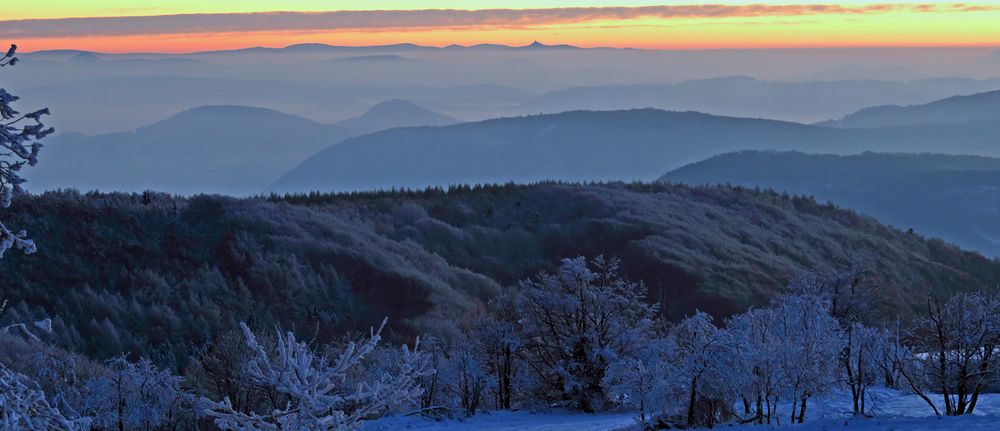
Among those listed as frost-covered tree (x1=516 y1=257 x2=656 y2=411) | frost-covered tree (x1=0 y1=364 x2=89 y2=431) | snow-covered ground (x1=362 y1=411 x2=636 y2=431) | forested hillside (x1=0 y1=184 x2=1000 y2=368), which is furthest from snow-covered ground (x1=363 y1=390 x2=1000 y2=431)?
frost-covered tree (x1=0 y1=364 x2=89 y2=431)

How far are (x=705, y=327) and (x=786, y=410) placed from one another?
123 inches

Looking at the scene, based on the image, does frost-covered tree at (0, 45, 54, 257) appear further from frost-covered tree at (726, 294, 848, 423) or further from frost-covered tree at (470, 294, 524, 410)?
frost-covered tree at (470, 294, 524, 410)

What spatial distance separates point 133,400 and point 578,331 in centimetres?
1026

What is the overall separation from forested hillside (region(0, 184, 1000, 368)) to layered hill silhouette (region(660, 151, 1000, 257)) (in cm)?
6223

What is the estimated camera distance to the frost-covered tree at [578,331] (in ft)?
79.5

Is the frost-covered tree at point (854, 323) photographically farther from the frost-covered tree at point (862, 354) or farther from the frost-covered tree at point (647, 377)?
the frost-covered tree at point (647, 377)

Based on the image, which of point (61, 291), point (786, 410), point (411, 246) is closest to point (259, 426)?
point (786, 410)

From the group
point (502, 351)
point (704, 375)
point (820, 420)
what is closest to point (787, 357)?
point (820, 420)

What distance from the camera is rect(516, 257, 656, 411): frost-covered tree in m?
24.2

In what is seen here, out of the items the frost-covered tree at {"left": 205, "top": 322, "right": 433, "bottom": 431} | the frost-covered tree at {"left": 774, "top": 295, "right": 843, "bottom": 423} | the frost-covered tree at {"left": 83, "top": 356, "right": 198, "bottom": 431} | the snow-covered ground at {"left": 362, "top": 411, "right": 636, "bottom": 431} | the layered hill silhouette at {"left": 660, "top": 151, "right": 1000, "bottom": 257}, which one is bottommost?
the snow-covered ground at {"left": 362, "top": 411, "right": 636, "bottom": 431}

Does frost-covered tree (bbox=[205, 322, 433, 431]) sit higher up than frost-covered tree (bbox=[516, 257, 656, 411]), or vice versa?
frost-covered tree (bbox=[205, 322, 433, 431])

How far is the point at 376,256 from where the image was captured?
3962cm

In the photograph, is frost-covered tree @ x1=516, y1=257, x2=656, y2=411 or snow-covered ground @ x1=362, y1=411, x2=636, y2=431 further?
frost-covered tree @ x1=516, y1=257, x2=656, y2=411

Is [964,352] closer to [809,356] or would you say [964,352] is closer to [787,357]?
[809,356]
